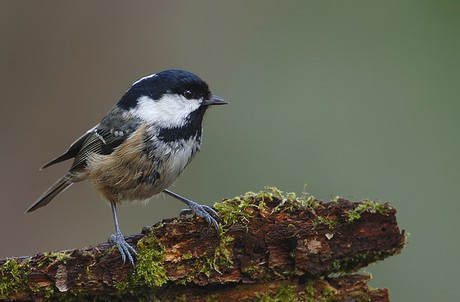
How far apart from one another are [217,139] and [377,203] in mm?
2919

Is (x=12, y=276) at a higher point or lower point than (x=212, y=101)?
lower

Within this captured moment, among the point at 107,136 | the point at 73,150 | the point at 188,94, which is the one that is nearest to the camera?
the point at 188,94

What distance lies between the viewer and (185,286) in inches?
95.4

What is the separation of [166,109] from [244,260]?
937 mm

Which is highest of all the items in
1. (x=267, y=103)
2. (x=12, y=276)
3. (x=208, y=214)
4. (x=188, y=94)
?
(x=267, y=103)

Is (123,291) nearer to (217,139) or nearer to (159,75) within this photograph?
(159,75)

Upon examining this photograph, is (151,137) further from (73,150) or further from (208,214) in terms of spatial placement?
(73,150)

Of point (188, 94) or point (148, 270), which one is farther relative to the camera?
point (188, 94)

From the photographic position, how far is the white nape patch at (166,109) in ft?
9.86

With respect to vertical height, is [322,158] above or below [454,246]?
above

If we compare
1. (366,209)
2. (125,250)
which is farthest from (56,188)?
(366,209)

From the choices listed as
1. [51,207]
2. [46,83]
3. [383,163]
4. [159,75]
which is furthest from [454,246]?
[46,83]

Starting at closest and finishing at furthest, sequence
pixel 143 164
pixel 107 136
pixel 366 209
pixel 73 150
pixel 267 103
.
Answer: pixel 366 209 < pixel 143 164 < pixel 107 136 < pixel 73 150 < pixel 267 103

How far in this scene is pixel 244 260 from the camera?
241 cm
